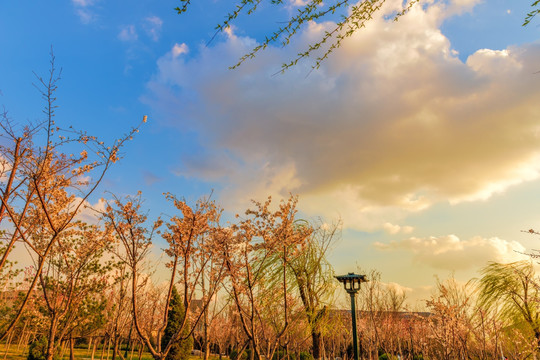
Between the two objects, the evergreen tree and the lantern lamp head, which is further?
the evergreen tree

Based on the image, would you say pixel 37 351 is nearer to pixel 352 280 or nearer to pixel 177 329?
pixel 177 329

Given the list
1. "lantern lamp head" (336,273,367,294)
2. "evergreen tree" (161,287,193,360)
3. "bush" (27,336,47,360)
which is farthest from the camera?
"bush" (27,336,47,360)

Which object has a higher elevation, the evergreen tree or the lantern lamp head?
the lantern lamp head

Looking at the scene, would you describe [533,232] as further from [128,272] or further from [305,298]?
[128,272]

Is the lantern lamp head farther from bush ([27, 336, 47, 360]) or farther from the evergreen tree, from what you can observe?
bush ([27, 336, 47, 360])

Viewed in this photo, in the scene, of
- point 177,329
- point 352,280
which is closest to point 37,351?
point 177,329

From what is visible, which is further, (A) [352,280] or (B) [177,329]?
(B) [177,329]

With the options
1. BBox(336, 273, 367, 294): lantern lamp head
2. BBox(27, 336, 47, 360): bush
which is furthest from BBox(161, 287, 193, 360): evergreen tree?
BBox(336, 273, 367, 294): lantern lamp head

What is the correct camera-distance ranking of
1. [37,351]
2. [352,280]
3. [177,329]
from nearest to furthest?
[352,280], [37,351], [177,329]

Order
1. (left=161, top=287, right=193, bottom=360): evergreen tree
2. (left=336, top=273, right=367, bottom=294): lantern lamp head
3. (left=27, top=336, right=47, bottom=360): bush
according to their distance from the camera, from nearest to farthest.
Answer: (left=336, top=273, right=367, bottom=294): lantern lamp head < (left=161, top=287, right=193, bottom=360): evergreen tree < (left=27, top=336, right=47, bottom=360): bush

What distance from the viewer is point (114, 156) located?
20.5ft

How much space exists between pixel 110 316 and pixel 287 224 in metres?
12.9

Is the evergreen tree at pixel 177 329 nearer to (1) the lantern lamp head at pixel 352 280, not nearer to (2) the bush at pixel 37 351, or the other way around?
(2) the bush at pixel 37 351

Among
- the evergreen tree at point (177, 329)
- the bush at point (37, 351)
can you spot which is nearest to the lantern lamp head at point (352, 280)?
the evergreen tree at point (177, 329)
